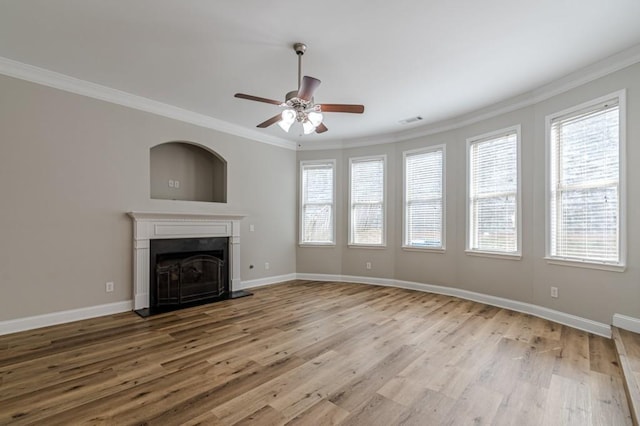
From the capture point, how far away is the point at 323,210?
6422 millimetres

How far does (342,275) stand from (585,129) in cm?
444

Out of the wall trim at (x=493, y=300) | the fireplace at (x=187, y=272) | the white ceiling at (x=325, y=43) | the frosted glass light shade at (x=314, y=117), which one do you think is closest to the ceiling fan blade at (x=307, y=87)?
the frosted glass light shade at (x=314, y=117)

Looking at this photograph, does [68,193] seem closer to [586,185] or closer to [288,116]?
[288,116]

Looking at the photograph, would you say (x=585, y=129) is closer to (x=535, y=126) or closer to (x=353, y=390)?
(x=535, y=126)

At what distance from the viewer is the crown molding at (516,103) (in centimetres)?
318

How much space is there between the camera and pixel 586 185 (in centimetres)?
345

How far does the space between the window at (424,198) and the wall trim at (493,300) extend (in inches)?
29.5

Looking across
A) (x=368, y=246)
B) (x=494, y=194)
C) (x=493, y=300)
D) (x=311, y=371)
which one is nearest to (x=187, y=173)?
(x=368, y=246)

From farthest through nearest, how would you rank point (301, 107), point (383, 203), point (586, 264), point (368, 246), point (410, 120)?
point (368, 246), point (383, 203), point (410, 120), point (586, 264), point (301, 107)

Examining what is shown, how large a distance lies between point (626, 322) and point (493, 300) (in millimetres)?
1526

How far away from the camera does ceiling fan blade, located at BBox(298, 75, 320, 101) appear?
255 centimetres

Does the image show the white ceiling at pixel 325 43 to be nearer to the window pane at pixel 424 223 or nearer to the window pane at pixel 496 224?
the window pane at pixel 496 224

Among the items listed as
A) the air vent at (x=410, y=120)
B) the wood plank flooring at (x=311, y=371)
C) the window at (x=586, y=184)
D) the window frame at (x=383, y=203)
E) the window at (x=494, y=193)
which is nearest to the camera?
the wood plank flooring at (x=311, y=371)

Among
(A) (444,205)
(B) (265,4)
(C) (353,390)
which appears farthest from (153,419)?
(A) (444,205)
